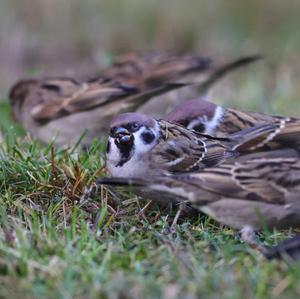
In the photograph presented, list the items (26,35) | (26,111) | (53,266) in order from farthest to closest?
(26,35) → (26,111) → (53,266)

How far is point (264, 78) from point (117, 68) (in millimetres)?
1979

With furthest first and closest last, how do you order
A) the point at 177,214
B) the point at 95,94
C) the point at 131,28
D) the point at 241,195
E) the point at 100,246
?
the point at 131,28 → the point at 95,94 → the point at 177,214 → the point at 241,195 → the point at 100,246

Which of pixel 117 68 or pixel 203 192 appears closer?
pixel 203 192

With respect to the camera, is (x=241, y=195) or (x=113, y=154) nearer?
(x=241, y=195)

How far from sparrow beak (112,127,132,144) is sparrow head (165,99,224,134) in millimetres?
832

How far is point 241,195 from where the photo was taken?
4.18 metres

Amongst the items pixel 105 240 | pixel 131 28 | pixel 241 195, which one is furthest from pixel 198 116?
pixel 131 28

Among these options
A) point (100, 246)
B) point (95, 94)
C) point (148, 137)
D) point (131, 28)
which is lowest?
point (131, 28)

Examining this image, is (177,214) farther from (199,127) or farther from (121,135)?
(199,127)

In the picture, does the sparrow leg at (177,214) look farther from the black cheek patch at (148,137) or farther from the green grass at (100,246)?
the black cheek patch at (148,137)

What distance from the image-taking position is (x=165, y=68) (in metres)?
7.46

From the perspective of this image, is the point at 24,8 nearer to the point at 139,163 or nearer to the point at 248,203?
the point at 139,163

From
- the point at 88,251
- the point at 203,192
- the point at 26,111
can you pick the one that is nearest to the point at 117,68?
the point at 26,111

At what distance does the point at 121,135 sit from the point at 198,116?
1040mm
